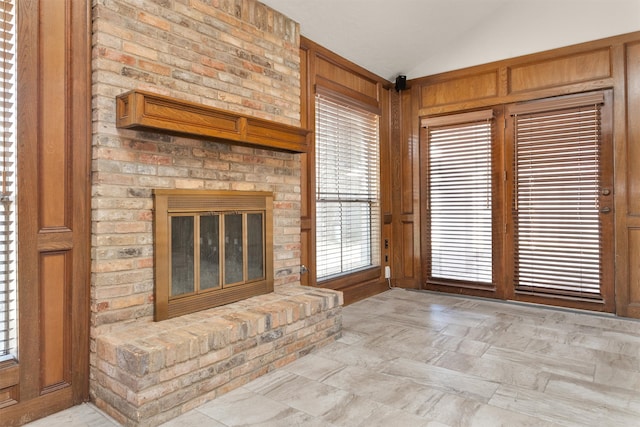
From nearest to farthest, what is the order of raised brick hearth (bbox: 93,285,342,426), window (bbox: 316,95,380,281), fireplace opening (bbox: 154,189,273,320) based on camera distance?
1. raised brick hearth (bbox: 93,285,342,426)
2. fireplace opening (bbox: 154,189,273,320)
3. window (bbox: 316,95,380,281)

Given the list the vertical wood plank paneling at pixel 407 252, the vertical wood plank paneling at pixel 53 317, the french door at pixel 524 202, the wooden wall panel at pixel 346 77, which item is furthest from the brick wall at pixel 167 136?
the french door at pixel 524 202

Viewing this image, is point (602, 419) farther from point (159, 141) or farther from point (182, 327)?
point (159, 141)

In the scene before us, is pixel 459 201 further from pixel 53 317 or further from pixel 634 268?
pixel 53 317

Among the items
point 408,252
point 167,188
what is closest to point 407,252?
point 408,252

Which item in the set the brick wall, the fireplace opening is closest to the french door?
the brick wall

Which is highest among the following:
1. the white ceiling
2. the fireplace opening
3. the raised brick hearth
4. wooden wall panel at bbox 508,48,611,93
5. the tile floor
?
the white ceiling

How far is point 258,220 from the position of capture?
3068mm

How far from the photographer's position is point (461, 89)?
4.58 metres

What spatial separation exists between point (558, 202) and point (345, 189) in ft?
7.01

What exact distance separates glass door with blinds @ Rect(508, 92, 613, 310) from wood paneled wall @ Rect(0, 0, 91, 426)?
3952 mm

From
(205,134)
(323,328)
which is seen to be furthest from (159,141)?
(323,328)

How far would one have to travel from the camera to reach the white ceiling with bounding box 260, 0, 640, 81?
11.9ft

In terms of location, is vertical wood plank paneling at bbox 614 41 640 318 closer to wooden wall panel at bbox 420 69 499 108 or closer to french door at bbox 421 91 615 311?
french door at bbox 421 91 615 311

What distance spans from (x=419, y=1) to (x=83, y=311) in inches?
144
